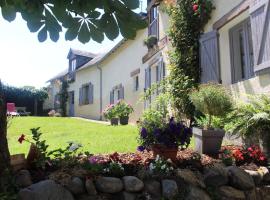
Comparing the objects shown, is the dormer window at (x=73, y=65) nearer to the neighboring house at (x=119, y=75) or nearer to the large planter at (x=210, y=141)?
the neighboring house at (x=119, y=75)

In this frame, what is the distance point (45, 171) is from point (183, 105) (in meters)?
6.02

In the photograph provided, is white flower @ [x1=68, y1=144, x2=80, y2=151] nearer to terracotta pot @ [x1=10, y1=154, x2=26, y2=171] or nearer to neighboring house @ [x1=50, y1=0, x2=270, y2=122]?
terracotta pot @ [x1=10, y1=154, x2=26, y2=171]

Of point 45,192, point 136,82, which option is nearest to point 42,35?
point 45,192

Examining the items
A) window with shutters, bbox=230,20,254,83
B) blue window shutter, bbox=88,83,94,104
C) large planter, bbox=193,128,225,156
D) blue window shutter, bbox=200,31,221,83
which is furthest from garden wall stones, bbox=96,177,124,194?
blue window shutter, bbox=88,83,94,104

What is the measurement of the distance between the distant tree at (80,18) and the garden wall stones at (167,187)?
2009 millimetres

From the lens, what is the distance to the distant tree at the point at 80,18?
2.63 metres

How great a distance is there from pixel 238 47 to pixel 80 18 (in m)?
6.72

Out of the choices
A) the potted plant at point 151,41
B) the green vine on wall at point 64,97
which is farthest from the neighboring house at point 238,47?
the green vine on wall at point 64,97

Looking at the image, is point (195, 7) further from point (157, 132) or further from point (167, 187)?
point (167, 187)

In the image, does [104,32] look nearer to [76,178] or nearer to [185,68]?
[76,178]

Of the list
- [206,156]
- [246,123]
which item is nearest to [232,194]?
[206,156]

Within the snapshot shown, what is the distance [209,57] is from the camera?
9.43 m

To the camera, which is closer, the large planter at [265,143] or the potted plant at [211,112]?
the large planter at [265,143]

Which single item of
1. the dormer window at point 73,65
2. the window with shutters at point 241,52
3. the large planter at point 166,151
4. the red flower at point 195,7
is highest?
the dormer window at point 73,65
